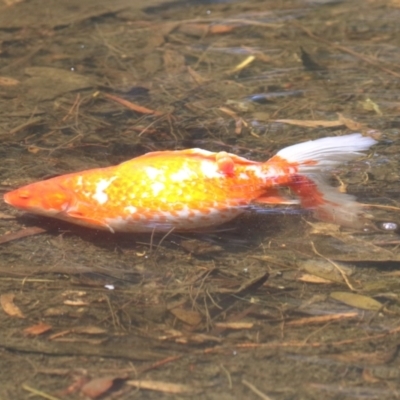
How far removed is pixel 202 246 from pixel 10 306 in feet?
3.03

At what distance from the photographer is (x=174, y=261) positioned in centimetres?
354

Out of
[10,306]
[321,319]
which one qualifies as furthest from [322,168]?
[10,306]

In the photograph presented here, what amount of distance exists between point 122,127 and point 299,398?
7.76 feet

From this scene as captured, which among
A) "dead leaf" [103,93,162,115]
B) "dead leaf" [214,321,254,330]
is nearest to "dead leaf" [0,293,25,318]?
"dead leaf" [214,321,254,330]

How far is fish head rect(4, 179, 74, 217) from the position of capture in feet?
11.6

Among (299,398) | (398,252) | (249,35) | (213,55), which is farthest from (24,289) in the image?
(249,35)

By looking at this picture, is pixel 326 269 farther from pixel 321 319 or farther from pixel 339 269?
pixel 321 319

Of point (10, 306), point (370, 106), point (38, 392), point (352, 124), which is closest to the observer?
point (38, 392)

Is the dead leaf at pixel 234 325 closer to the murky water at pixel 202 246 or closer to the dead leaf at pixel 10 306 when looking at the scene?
the murky water at pixel 202 246

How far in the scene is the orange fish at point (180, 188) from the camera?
11.4 ft

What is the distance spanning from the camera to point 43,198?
3537 millimetres

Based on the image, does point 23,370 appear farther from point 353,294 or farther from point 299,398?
point 353,294

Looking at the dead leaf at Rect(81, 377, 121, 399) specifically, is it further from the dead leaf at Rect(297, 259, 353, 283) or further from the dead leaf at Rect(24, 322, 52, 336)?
the dead leaf at Rect(297, 259, 353, 283)

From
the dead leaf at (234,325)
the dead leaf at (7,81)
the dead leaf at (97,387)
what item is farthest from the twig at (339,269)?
the dead leaf at (7,81)
